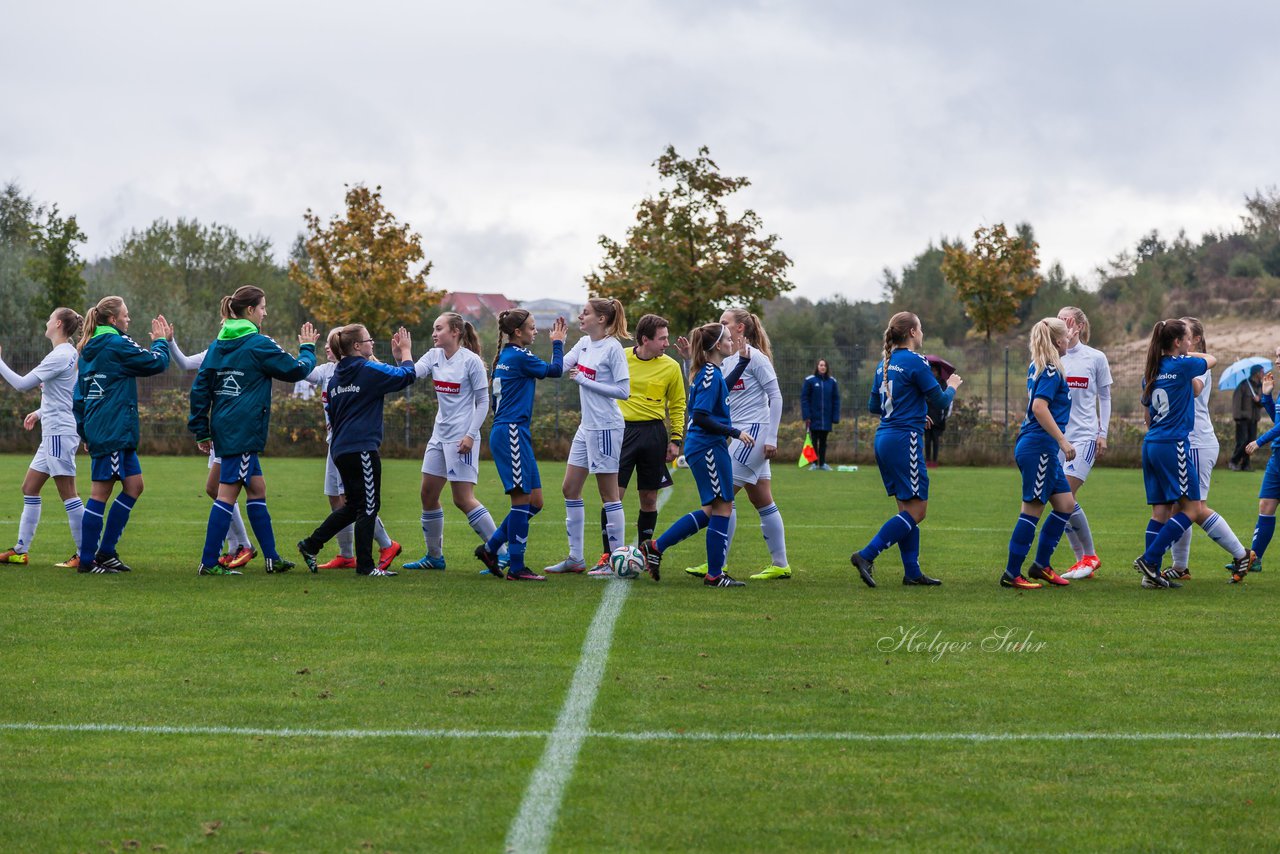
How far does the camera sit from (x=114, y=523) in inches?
406

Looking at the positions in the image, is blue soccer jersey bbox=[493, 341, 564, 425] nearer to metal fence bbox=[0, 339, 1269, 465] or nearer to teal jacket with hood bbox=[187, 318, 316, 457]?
teal jacket with hood bbox=[187, 318, 316, 457]

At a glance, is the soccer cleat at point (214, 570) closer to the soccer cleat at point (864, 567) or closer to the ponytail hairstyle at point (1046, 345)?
the soccer cleat at point (864, 567)

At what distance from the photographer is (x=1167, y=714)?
5859 mm

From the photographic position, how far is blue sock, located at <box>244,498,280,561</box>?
10102 mm

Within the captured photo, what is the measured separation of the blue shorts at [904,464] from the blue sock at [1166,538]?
1779 mm

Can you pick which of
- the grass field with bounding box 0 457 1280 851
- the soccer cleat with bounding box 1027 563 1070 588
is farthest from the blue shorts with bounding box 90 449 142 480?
the soccer cleat with bounding box 1027 563 1070 588

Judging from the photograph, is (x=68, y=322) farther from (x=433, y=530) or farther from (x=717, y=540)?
(x=717, y=540)

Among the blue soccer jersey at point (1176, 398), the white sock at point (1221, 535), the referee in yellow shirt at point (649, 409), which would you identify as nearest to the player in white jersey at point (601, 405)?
the referee in yellow shirt at point (649, 409)

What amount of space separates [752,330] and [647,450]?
117cm

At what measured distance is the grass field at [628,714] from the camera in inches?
170

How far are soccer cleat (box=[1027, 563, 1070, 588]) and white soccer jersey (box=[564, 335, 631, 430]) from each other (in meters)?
3.16

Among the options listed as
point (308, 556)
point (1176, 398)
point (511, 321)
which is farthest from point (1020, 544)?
point (308, 556)

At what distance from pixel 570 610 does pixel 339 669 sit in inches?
83.7

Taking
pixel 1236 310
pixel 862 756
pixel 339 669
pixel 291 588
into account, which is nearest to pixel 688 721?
pixel 862 756
